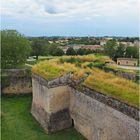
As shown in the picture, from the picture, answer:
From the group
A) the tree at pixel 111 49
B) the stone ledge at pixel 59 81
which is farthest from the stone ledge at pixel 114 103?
the tree at pixel 111 49

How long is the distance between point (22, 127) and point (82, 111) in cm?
378

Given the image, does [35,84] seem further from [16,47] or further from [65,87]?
[16,47]

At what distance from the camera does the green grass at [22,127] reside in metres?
15.9

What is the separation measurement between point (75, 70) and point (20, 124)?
4572 millimetres

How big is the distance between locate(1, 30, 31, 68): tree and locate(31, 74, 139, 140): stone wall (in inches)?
433

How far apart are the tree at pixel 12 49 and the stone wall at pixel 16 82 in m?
4.78

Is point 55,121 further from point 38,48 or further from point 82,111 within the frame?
point 38,48

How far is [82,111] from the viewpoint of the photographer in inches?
632

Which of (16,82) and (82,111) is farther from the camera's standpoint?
(16,82)

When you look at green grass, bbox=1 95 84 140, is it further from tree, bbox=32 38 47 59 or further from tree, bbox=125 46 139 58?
tree, bbox=32 38 47 59

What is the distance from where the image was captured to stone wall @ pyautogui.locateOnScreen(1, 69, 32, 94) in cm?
2528

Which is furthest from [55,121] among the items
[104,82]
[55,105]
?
[104,82]

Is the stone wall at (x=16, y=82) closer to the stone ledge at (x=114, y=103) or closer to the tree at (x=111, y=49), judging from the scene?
the stone ledge at (x=114, y=103)

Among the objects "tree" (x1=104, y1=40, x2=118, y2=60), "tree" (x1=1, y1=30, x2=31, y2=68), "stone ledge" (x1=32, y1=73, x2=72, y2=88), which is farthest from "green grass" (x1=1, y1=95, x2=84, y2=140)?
"tree" (x1=104, y1=40, x2=118, y2=60)
